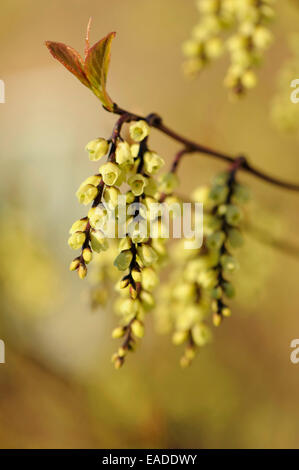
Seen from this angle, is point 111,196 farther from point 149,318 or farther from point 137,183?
point 149,318

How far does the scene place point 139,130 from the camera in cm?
76

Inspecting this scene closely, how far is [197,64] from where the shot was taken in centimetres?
126

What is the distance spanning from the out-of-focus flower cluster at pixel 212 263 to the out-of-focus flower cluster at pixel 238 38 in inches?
12.9

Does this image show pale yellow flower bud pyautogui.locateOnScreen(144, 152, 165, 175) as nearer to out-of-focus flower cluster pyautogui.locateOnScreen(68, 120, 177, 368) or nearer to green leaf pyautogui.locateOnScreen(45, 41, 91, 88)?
out-of-focus flower cluster pyautogui.locateOnScreen(68, 120, 177, 368)

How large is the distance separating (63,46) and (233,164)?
0.51 m

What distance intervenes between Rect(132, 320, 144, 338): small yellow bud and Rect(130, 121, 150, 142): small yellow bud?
372mm

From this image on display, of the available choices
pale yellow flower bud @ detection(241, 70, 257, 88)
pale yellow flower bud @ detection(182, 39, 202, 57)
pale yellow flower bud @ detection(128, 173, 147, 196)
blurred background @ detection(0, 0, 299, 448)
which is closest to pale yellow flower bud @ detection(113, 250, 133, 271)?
pale yellow flower bud @ detection(128, 173, 147, 196)

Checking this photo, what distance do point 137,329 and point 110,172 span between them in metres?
0.35

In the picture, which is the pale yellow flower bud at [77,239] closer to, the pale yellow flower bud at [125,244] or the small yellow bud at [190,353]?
the pale yellow flower bud at [125,244]

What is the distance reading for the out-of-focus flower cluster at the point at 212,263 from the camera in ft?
3.02

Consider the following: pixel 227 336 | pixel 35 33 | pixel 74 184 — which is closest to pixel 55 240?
pixel 74 184

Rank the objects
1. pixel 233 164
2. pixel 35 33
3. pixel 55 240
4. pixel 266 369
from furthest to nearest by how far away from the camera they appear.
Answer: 1. pixel 35 33
2. pixel 266 369
3. pixel 55 240
4. pixel 233 164

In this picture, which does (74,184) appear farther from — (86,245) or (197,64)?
(86,245)

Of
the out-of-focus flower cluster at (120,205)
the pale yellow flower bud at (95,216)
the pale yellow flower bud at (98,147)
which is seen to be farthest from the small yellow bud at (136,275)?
the pale yellow flower bud at (98,147)
